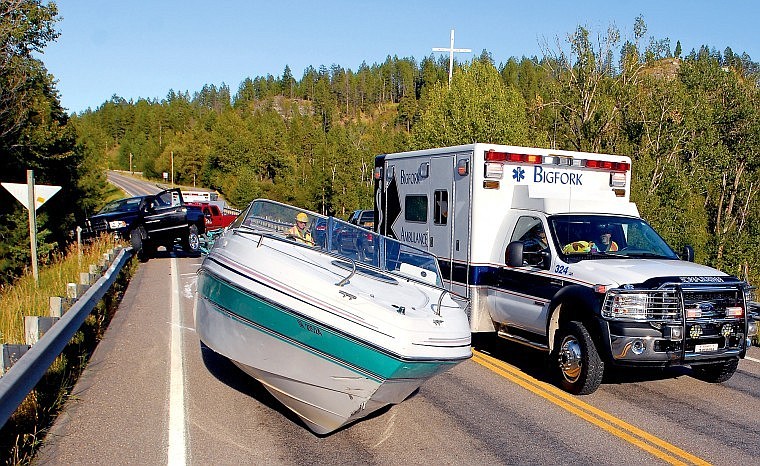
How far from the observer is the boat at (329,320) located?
17.8ft

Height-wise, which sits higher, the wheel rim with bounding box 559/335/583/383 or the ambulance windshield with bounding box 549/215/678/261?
the ambulance windshield with bounding box 549/215/678/261

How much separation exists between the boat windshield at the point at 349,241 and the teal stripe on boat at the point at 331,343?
93cm

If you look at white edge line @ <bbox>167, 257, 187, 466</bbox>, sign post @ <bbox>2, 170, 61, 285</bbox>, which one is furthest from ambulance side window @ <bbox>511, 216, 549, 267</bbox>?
sign post @ <bbox>2, 170, 61, 285</bbox>

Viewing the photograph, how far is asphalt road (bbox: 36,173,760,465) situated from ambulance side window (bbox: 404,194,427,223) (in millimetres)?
2955

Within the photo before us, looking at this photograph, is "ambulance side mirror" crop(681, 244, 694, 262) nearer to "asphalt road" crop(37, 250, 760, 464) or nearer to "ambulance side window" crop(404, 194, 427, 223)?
"asphalt road" crop(37, 250, 760, 464)

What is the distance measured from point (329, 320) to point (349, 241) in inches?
55.4

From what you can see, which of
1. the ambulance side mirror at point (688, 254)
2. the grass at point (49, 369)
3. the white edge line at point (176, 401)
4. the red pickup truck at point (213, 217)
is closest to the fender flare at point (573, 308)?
the ambulance side mirror at point (688, 254)

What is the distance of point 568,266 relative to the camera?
26.9 feet

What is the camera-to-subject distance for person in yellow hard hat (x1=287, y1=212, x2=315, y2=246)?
6.66 m

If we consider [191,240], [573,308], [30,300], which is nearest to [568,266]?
[573,308]

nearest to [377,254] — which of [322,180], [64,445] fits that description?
[64,445]

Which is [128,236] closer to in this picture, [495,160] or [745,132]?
[495,160]

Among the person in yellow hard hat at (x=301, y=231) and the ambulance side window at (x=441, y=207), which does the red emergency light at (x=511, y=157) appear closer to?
the ambulance side window at (x=441, y=207)

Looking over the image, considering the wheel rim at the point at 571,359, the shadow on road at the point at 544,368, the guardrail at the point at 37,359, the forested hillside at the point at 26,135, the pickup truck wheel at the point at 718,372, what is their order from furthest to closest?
the forested hillside at the point at 26,135, the shadow on road at the point at 544,368, the pickup truck wheel at the point at 718,372, the wheel rim at the point at 571,359, the guardrail at the point at 37,359
